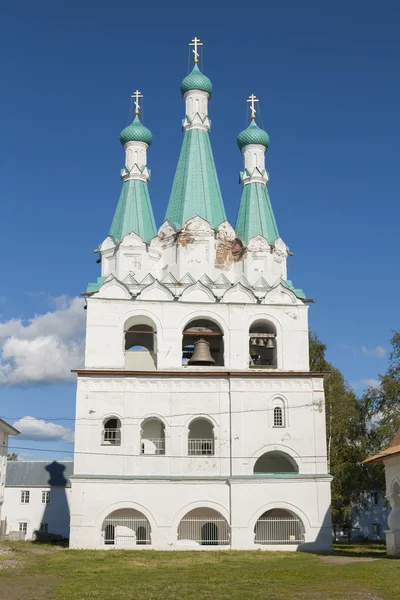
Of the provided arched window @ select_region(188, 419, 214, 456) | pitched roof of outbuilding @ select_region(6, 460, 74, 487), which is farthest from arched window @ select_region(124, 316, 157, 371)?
pitched roof of outbuilding @ select_region(6, 460, 74, 487)

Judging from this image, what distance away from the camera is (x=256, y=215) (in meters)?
29.6

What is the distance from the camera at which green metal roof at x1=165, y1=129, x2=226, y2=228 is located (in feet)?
93.0

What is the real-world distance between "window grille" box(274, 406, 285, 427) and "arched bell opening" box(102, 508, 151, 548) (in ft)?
17.4

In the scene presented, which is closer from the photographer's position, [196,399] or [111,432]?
[196,399]

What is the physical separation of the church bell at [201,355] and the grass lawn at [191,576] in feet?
21.9

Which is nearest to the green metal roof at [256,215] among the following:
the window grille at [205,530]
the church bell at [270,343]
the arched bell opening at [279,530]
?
the church bell at [270,343]

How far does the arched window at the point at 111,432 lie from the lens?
965 inches

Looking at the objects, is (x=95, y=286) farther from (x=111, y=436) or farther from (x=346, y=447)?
(x=346, y=447)

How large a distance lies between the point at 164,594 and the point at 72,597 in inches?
58.4

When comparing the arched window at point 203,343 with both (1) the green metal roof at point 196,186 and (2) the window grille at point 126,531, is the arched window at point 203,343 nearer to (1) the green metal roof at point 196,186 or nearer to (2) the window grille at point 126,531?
(1) the green metal roof at point 196,186

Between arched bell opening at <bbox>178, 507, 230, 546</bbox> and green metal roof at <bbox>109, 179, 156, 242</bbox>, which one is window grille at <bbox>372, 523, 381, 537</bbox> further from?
green metal roof at <bbox>109, 179, 156, 242</bbox>

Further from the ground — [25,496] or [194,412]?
[194,412]

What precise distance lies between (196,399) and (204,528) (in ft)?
14.2

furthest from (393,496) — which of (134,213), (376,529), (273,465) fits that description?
(376,529)
